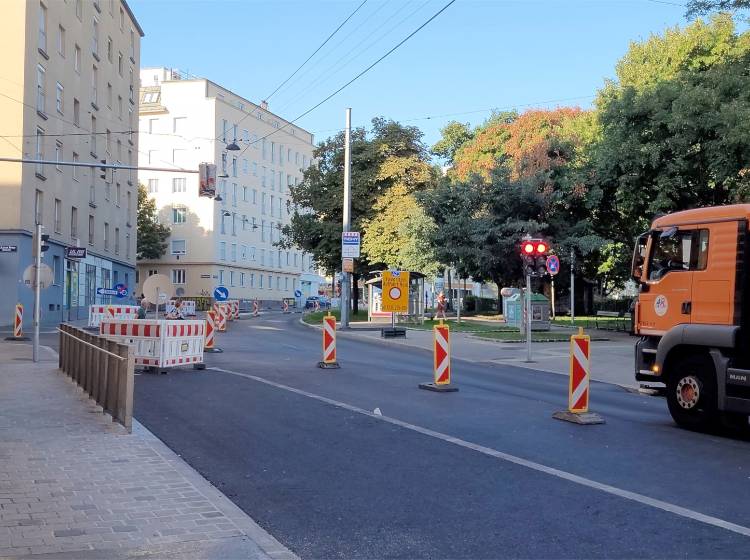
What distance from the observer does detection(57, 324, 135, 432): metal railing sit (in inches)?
333

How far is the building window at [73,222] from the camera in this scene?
131ft

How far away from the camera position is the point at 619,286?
188 feet

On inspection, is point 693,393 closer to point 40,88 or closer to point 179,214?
point 40,88

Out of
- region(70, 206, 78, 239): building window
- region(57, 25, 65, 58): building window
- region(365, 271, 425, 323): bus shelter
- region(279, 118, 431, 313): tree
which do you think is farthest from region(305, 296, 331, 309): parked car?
region(57, 25, 65, 58): building window

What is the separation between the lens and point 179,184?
2997 inches

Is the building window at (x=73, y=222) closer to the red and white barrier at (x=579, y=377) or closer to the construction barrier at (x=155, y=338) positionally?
the construction barrier at (x=155, y=338)

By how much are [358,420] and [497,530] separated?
176 inches

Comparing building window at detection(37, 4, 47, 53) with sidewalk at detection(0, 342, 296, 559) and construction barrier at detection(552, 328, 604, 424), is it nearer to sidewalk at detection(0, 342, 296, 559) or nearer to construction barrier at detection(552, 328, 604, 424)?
sidewalk at detection(0, 342, 296, 559)

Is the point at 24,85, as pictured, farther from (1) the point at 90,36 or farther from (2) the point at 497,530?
(2) the point at 497,530

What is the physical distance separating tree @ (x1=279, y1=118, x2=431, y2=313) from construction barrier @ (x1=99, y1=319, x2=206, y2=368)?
95.2 feet

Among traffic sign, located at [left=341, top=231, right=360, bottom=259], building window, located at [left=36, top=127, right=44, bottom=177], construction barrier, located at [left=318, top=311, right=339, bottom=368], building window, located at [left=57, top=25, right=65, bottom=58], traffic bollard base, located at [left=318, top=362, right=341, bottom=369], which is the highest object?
building window, located at [left=57, top=25, right=65, bottom=58]

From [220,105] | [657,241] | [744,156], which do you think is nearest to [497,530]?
[657,241]

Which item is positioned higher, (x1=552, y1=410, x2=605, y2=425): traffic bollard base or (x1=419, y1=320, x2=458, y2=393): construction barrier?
(x1=419, y1=320, x2=458, y2=393): construction barrier

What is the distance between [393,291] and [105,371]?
20803 mm
